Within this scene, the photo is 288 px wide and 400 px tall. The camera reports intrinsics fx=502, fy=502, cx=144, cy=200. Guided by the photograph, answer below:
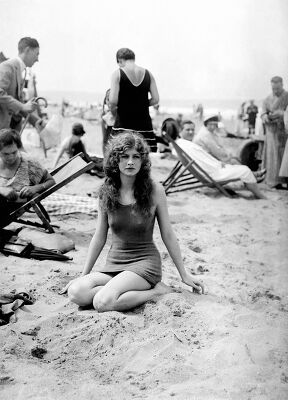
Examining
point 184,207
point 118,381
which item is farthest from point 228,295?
point 184,207

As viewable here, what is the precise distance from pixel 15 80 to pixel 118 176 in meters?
2.40

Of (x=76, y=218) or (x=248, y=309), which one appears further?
(x=76, y=218)

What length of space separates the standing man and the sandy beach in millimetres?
3950

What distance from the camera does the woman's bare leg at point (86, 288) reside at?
2930mm

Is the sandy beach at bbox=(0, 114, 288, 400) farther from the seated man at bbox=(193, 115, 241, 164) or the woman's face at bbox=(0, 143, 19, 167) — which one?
the seated man at bbox=(193, 115, 241, 164)

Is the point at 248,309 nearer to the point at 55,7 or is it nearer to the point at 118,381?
the point at 118,381

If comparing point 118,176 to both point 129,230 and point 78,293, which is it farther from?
point 78,293

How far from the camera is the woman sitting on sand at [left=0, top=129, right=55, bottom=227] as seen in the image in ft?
13.6

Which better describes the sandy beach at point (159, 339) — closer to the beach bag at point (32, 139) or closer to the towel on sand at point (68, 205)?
the towel on sand at point (68, 205)

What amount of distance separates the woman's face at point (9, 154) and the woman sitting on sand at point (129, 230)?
1.38m

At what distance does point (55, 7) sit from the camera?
4930 mm

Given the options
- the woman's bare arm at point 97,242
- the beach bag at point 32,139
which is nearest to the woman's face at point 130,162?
the woman's bare arm at point 97,242

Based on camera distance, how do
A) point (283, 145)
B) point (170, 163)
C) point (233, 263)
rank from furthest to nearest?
point (170, 163), point (283, 145), point (233, 263)

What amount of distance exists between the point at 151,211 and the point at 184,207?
322 cm
